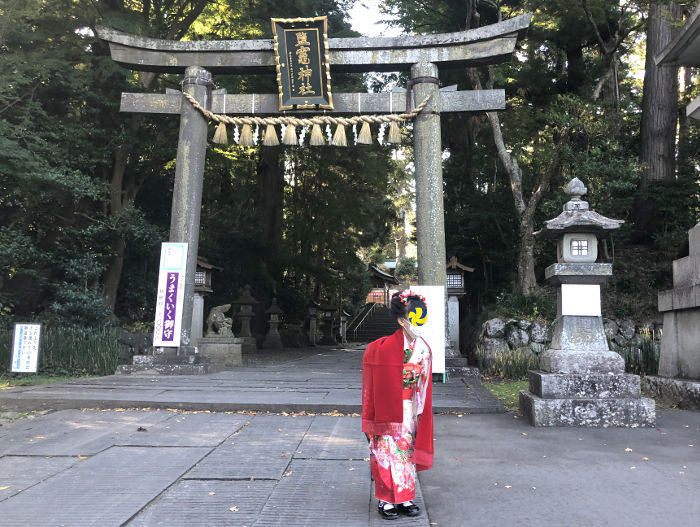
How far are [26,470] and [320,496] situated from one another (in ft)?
7.48

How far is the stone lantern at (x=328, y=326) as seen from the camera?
24.7 m

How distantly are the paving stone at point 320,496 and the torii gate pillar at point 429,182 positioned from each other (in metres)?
5.45

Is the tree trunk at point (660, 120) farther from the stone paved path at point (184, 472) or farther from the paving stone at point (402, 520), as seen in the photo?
the paving stone at point (402, 520)

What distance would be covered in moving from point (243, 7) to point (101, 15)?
4.02 metres

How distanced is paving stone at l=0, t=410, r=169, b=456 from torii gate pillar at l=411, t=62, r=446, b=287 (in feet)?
16.7

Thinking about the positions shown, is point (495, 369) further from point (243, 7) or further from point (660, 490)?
point (243, 7)

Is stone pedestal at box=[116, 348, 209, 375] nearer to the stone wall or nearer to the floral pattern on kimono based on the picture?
Result: the stone wall

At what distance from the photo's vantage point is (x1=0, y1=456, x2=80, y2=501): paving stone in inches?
138

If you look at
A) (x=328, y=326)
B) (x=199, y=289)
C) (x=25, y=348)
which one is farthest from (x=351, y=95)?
(x=328, y=326)

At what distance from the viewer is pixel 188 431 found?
5168 millimetres

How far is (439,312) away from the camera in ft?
26.5

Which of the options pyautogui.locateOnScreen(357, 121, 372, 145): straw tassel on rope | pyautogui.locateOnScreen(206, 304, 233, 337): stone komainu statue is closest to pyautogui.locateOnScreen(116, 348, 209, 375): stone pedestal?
pyautogui.locateOnScreen(206, 304, 233, 337): stone komainu statue

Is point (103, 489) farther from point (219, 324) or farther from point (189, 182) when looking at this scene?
point (219, 324)

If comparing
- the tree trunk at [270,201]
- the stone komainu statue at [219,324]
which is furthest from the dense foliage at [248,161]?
the stone komainu statue at [219,324]
